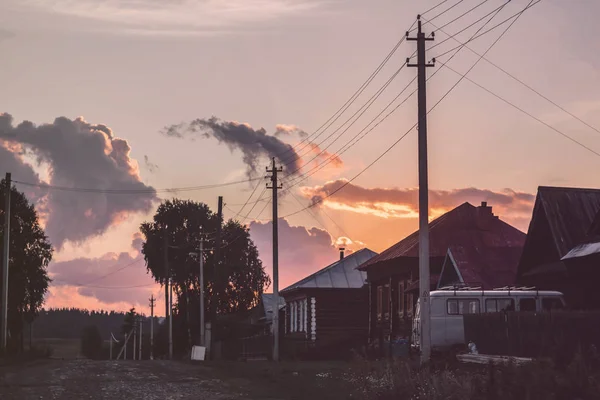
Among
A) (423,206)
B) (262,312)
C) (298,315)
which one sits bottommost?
(298,315)

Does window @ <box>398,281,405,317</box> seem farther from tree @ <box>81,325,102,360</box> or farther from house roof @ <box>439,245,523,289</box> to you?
tree @ <box>81,325,102,360</box>

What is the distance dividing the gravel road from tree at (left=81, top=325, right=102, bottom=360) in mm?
118735

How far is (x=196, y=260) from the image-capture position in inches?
3489

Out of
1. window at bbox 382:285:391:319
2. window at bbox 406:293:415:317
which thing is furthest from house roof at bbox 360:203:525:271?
window at bbox 406:293:415:317

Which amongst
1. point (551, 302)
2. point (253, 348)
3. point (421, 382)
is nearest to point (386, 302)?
point (253, 348)

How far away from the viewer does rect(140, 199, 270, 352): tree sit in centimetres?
9144

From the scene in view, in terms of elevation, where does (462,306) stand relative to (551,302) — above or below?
below

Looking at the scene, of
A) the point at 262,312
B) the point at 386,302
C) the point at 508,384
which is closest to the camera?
the point at 508,384

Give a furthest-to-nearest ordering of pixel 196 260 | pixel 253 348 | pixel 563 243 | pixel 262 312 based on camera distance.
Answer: pixel 262 312, pixel 196 260, pixel 253 348, pixel 563 243

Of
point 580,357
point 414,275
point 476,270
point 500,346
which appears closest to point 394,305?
point 414,275

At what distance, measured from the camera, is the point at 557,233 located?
32219mm

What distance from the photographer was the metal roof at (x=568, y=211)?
3194 centimetres

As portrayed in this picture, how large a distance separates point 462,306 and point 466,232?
17325 mm

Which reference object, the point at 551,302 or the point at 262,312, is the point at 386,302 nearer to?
the point at 551,302
